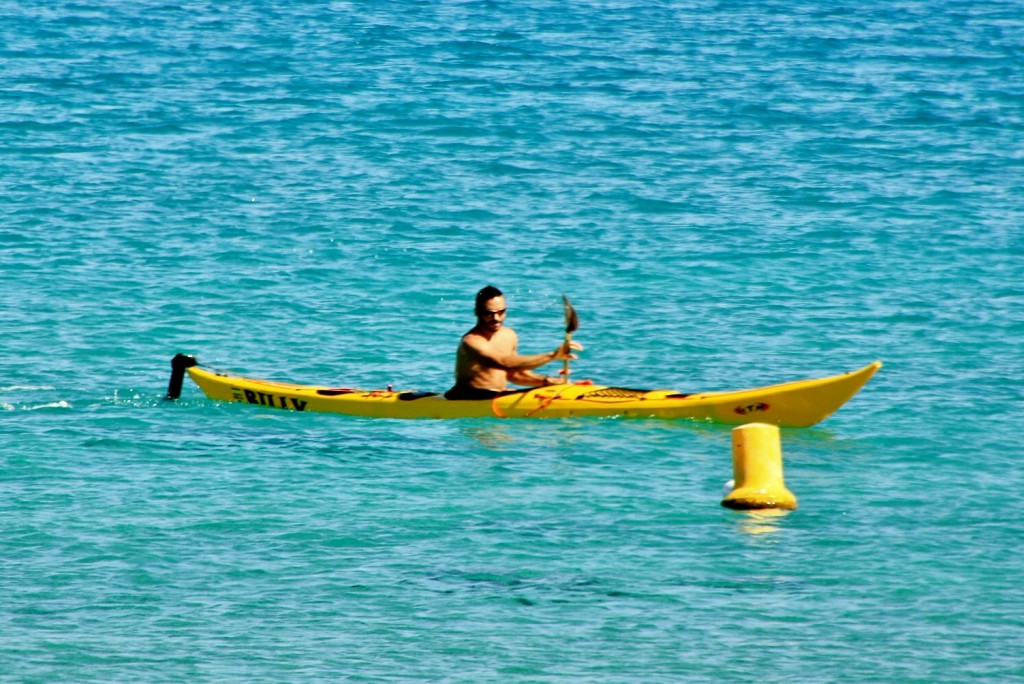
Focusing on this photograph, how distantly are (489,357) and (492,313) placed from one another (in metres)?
0.45

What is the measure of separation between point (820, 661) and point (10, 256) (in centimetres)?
1701

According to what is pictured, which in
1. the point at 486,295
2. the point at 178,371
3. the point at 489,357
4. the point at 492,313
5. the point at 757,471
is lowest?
the point at 757,471

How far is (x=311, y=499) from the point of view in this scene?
1372cm

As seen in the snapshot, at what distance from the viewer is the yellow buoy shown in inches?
516

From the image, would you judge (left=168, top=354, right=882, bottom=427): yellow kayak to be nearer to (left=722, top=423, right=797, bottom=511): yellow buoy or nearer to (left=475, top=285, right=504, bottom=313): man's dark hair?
(left=475, top=285, right=504, bottom=313): man's dark hair

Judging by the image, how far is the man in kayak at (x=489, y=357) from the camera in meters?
15.9

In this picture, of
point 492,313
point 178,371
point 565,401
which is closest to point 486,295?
point 492,313

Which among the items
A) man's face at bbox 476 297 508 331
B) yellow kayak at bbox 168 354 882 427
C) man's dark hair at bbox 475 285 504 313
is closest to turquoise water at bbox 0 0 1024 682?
yellow kayak at bbox 168 354 882 427

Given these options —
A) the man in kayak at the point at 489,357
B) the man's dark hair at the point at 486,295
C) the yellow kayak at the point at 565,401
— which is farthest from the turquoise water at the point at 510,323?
the man's dark hair at the point at 486,295

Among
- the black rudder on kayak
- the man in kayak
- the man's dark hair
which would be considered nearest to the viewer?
the man's dark hair

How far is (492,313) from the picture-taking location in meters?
15.9

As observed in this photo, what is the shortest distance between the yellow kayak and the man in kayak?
13cm

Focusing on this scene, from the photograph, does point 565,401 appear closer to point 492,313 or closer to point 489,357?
point 489,357

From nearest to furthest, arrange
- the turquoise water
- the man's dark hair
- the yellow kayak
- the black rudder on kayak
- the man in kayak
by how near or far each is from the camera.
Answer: the turquoise water
the yellow kayak
the man's dark hair
the man in kayak
the black rudder on kayak
